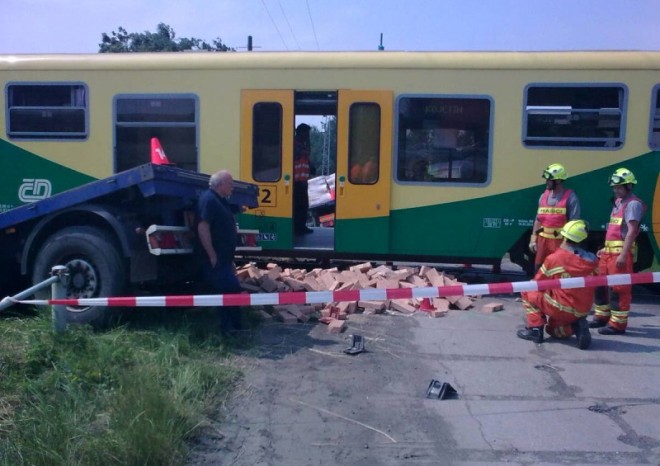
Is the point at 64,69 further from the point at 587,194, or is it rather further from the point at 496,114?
the point at 587,194

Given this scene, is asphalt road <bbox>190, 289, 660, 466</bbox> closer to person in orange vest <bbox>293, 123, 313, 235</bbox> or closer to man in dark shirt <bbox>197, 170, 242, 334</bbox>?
man in dark shirt <bbox>197, 170, 242, 334</bbox>

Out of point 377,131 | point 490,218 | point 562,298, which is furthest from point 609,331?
point 377,131

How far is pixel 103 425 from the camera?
510 centimetres

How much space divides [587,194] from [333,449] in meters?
6.33

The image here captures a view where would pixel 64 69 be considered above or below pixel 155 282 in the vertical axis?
above

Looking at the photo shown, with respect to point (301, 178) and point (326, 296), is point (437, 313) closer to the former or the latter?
point (326, 296)

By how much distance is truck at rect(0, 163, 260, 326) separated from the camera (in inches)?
290

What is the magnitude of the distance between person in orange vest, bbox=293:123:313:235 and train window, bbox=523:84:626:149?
3270mm

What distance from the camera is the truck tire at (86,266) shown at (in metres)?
7.41

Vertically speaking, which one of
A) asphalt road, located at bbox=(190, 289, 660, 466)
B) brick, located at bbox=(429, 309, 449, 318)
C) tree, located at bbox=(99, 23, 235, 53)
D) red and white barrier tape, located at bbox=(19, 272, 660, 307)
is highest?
tree, located at bbox=(99, 23, 235, 53)

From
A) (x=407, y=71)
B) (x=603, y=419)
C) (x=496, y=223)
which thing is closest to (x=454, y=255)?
(x=496, y=223)

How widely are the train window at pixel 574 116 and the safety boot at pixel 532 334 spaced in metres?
3.20

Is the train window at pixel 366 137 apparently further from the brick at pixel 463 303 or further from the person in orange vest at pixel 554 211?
the person in orange vest at pixel 554 211

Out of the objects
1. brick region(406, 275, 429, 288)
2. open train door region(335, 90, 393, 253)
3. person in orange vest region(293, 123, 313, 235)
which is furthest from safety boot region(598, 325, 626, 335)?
person in orange vest region(293, 123, 313, 235)
